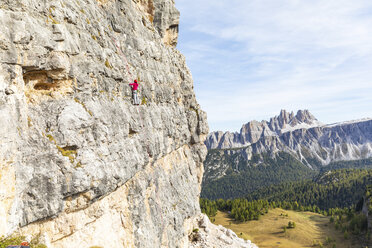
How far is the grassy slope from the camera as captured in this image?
77844 millimetres

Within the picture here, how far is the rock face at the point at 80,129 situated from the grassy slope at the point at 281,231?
5339cm

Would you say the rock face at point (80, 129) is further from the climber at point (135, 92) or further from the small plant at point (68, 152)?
the climber at point (135, 92)

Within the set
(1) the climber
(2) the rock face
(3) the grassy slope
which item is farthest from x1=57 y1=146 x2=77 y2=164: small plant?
(3) the grassy slope

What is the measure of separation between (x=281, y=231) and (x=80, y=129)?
88.0 metres

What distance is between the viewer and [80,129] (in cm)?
2067

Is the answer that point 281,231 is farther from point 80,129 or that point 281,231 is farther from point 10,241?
point 10,241

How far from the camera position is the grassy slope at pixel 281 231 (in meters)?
77.8

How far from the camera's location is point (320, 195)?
585ft

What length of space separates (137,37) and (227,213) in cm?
9389

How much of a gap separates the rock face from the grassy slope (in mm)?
53391

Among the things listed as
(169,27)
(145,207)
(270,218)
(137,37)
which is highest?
(169,27)

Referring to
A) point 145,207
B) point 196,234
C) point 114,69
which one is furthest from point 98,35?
point 196,234

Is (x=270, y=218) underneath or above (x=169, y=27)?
underneath

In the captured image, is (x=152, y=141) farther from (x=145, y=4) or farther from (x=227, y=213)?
(x=227, y=213)
